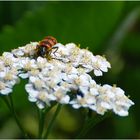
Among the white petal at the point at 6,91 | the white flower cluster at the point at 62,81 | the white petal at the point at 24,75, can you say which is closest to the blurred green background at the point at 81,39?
the white flower cluster at the point at 62,81

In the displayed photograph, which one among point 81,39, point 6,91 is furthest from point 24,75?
point 81,39

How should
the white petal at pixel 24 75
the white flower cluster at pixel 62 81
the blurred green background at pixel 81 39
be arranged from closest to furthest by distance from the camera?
the white flower cluster at pixel 62 81, the white petal at pixel 24 75, the blurred green background at pixel 81 39

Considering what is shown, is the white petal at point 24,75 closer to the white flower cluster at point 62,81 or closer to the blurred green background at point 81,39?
the white flower cluster at point 62,81

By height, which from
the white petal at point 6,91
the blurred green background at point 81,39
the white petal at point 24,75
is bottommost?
the white petal at point 6,91

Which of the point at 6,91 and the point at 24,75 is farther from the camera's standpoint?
the point at 24,75

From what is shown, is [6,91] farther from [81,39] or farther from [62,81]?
[81,39]

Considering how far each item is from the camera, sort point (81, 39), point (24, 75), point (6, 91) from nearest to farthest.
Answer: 1. point (6, 91)
2. point (24, 75)
3. point (81, 39)
